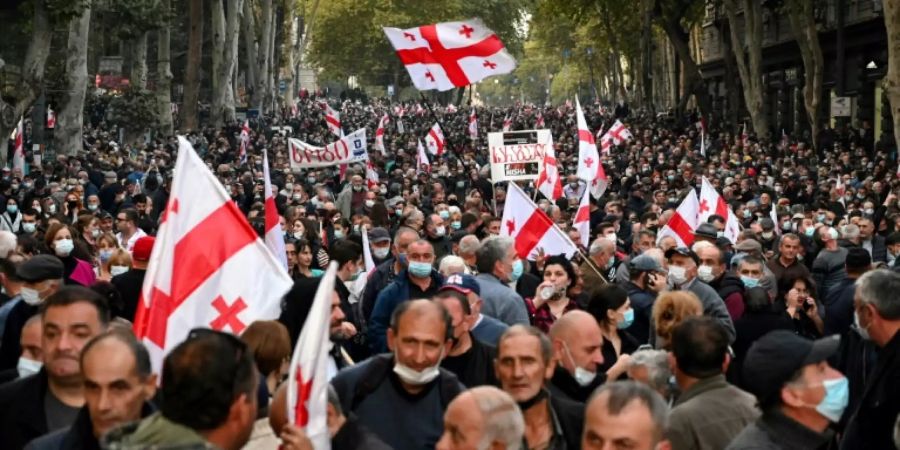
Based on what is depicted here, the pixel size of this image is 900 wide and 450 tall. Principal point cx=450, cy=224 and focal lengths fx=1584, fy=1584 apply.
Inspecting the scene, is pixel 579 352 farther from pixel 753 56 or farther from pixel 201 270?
pixel 753 56

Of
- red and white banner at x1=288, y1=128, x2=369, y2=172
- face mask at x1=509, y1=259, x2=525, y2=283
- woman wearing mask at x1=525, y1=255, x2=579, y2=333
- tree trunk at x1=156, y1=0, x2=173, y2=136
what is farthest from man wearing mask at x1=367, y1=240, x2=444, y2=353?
tree trunk at x1=156, y1=0, x2=173, y2=136

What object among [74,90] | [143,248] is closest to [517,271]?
[143,248]

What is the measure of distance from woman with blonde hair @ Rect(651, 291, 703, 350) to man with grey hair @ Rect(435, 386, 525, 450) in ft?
8.24

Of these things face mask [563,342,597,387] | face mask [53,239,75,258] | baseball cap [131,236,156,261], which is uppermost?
baseball cap [131,236,156,261]

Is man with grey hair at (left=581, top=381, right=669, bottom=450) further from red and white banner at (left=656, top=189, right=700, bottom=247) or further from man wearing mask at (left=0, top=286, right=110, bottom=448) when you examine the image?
red and white banner at (left=656, top=189, right=700, bottom=247)

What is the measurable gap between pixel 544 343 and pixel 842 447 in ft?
4.95

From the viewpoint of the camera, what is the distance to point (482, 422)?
16.1 feet

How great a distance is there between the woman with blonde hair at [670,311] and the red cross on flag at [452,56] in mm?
12795

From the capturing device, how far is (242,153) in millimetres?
34875

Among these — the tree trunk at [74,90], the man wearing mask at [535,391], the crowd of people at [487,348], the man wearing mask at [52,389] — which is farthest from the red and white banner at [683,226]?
the tree trunk at [74,90]

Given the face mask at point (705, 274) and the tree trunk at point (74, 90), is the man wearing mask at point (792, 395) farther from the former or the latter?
the tree trunk at point (74, 90)

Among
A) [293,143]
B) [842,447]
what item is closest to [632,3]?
[293,143]

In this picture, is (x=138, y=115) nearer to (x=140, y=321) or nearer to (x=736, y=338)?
(x=736, y=338)

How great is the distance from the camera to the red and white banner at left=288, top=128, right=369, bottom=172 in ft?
83.0
